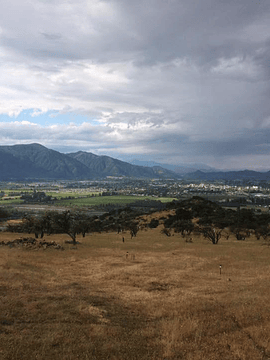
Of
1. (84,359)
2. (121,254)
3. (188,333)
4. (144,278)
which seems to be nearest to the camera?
(84,359)

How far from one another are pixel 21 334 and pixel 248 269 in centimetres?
2615

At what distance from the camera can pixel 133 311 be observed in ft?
54.4

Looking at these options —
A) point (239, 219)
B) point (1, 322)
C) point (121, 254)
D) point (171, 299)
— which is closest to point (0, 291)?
point (1, 322)

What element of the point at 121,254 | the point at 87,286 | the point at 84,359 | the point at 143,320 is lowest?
the point at 121,254

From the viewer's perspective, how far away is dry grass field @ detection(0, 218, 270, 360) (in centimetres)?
1114

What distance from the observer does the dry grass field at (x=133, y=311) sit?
11141 mm

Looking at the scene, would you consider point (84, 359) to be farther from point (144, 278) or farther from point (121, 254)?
point (121, 254)

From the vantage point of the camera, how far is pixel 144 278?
2575cm

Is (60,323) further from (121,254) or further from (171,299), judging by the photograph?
(121,254)

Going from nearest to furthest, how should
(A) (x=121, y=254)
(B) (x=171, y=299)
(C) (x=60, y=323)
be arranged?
1. (C) (x=60, y=323)
2. (B) (x=171, y=299)
3. (A) (x=121, y=254)

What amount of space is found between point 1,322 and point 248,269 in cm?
2656

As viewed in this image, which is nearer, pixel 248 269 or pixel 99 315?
pixel 99 315

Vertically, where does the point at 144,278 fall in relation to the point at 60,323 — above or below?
below

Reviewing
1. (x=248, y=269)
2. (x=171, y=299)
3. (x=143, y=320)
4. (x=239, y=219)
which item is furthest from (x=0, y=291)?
(x=239, y=219)
